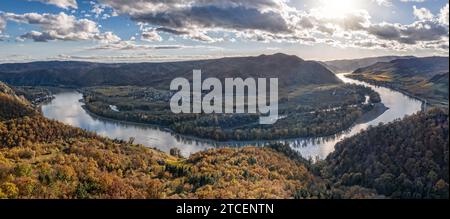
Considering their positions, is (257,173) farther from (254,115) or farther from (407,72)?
(407,72)

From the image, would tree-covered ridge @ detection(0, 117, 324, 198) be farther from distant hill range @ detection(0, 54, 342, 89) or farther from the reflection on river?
distant hill range @ detection(0, 54, 342, 89)

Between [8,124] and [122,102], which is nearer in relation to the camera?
[8,124]

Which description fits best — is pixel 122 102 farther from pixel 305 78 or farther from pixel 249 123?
pixel 305 78

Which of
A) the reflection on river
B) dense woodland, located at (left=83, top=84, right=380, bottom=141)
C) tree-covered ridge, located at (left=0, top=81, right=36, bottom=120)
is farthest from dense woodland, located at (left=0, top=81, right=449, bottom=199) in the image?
dense woodland, located at (left=83, top=84, right=380, bottom=141)

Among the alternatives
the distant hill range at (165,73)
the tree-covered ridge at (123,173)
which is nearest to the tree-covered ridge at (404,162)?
the tree-covered ridge at (123,173)
